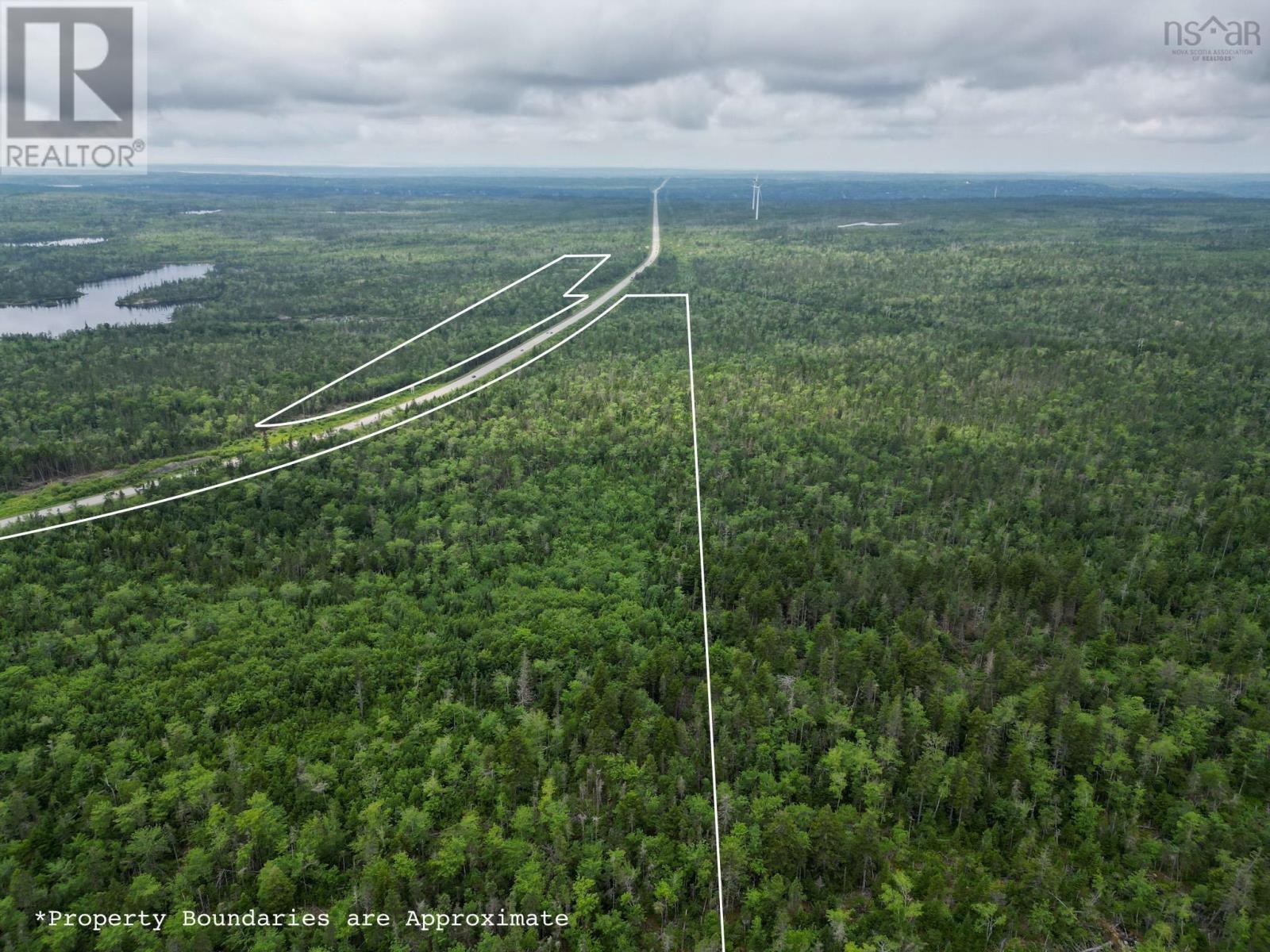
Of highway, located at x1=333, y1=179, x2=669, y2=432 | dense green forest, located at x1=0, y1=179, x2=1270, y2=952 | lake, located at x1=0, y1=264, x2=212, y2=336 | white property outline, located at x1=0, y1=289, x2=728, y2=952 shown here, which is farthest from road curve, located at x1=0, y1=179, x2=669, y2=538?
lake, located at x1=0, y1=264, x2=212, y2=336

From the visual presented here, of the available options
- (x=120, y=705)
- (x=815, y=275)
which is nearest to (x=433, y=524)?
(x=120, y=705)

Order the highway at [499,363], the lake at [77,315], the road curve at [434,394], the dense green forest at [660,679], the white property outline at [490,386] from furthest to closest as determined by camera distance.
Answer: the lake at [77,315] < the highway at [499,363] < the road curve at [434,394] < the white property outline at [490,386] < the dense green forest at [660,679]

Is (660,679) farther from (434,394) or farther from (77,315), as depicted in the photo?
(77,315)

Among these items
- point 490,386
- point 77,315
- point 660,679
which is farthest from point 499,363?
point 77,315

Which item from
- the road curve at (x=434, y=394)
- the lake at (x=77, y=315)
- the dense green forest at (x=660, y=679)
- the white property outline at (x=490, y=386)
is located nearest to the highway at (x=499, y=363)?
the road curve at (x=434, y=394)

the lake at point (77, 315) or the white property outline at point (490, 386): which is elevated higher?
the lake at point (77, 315)

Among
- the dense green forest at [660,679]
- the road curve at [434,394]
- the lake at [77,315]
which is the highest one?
the lake at [77,315]

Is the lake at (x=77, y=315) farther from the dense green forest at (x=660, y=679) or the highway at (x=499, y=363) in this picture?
the highway at (x=499, y=363)

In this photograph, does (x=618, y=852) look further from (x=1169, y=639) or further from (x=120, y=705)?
(x=1169, y=639)
